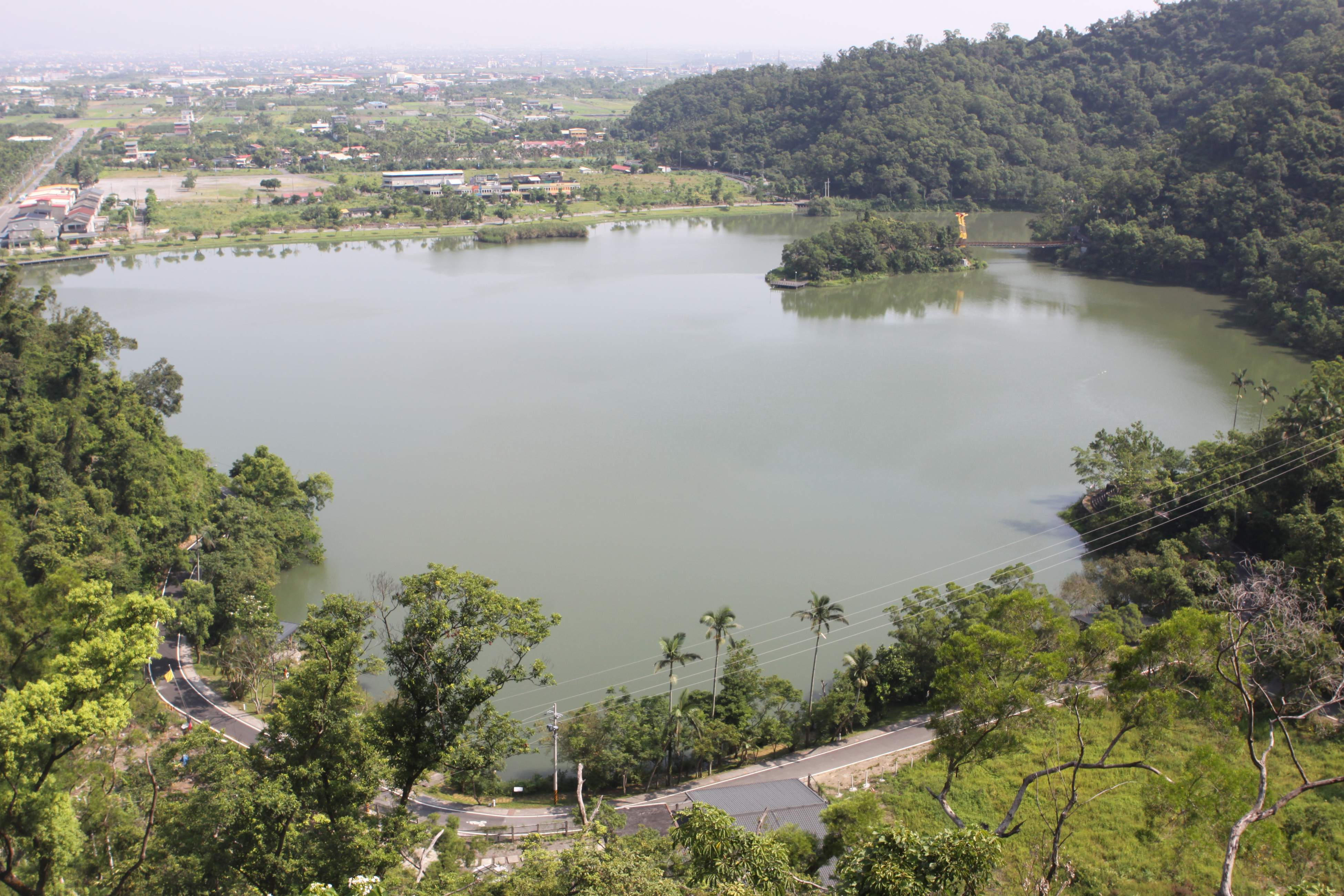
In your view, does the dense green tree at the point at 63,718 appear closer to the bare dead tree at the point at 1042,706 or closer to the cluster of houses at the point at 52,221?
the bare dead tree at the point at 1042,706

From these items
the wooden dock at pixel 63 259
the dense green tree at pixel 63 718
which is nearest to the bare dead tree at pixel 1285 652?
the dense green tree at pixel 63 718

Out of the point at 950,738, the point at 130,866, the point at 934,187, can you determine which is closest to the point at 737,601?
the point at 950,738

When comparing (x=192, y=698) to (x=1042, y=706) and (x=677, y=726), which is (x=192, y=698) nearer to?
(x=677, y=726)

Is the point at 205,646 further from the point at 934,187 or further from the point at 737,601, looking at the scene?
the point at 934,187

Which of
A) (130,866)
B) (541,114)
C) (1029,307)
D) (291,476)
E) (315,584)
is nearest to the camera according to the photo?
(130,866)

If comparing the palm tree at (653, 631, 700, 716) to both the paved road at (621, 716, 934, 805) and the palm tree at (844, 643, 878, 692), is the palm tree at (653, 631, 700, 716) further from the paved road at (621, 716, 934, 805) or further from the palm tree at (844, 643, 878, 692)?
the palm tree at (844, 643, 878, 692)

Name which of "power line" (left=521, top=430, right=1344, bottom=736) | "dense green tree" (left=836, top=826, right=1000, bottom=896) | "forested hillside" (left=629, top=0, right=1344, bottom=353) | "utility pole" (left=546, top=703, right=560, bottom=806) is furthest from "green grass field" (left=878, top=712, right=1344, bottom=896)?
"forested hillside" (left=629, top=0, right=1344, bottom=353)
